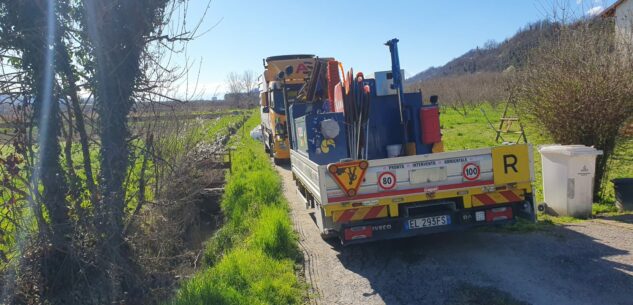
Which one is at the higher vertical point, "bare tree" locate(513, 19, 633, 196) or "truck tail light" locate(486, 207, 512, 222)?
"bare tree" locate(513, 19, 633, 196)

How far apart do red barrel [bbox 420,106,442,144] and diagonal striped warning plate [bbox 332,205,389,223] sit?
1758 mm

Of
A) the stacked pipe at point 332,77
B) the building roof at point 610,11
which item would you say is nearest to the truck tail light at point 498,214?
the stacked pipe at point 332,77

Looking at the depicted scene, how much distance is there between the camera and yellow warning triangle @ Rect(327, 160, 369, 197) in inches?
215

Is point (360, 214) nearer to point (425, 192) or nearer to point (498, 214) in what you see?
point (425, 192)

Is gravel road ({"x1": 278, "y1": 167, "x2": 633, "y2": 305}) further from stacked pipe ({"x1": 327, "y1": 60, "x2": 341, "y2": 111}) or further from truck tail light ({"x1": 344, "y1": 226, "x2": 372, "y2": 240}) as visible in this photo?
stacked pipe ({"x1": 327, "y1": 60, "x2": 341, "y2": 111})

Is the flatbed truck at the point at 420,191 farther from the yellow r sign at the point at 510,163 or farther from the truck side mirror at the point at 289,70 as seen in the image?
the truck side mirror at the point at 289,70

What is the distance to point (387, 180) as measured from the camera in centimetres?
561

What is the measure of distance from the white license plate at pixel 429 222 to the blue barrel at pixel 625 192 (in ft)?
11.2

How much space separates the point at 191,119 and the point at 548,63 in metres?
6.82

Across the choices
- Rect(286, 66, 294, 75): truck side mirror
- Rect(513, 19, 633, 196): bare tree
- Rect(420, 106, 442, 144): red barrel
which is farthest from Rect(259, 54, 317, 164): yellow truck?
Rect(420, 106, 442, 144): red barrel

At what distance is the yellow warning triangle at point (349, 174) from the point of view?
17.9 ft

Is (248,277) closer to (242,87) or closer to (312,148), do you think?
(312,148)

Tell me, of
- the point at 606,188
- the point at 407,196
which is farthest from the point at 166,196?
the point at 606,188

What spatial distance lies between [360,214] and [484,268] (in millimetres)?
1493
